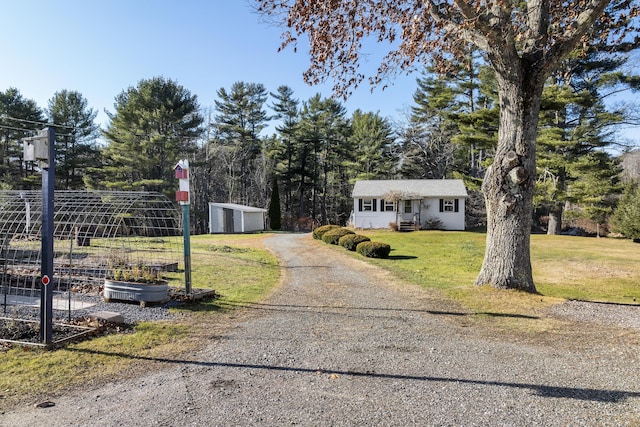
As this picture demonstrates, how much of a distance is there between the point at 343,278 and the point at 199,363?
6.51 meters

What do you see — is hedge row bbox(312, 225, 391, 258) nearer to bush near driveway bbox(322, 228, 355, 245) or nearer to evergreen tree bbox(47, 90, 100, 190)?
bush near driveway bbox(322, 228, 355, 245)

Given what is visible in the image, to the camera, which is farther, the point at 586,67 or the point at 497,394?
the point at 586,67

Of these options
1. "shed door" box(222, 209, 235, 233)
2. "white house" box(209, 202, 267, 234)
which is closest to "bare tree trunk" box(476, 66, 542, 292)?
"white house" box(209, 202, 267, 234)

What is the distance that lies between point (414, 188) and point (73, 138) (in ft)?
96.8

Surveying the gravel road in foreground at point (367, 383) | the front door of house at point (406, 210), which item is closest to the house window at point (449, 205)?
the front door of house at point (406, 210)

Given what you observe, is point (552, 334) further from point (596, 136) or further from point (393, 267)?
point (596, 136)

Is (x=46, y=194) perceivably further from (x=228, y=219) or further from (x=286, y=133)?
(x=286, y=133)

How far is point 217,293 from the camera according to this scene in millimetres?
8070

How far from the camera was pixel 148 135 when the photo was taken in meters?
32.3

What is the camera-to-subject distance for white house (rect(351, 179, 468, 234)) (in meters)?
28.3

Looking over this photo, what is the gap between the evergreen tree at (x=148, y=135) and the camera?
31.2 meters

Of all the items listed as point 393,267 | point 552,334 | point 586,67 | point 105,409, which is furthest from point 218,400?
point 586,67

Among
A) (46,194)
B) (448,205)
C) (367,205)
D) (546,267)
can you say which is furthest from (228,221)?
(46,194)

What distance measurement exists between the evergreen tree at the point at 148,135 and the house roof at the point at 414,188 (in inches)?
617
